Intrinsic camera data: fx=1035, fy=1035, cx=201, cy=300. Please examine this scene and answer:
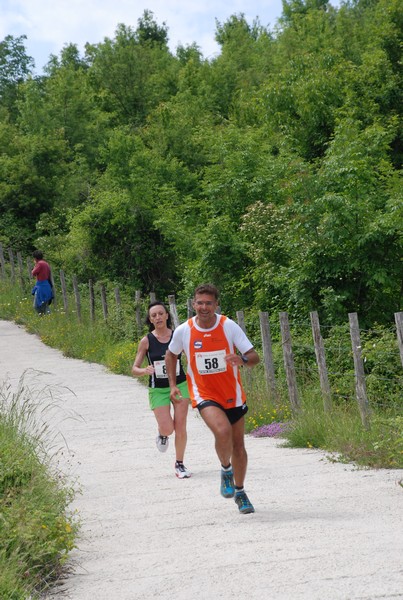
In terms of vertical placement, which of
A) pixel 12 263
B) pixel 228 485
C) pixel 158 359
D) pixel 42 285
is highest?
pixel 12 263

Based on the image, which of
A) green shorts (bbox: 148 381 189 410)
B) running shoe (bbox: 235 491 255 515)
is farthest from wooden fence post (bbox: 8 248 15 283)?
running shoe (bbox: 235 491 255 515)

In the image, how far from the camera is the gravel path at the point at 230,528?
5770 mm

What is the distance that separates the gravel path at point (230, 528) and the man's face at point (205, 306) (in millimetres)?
1539

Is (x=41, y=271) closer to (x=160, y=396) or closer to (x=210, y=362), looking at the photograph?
(x=160, y=396)

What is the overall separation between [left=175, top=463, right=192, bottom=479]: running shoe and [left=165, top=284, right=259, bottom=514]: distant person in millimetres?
2103

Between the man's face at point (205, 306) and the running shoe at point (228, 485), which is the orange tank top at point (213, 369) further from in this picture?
the running shoe at point (228, 485)

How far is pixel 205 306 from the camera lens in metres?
7.92

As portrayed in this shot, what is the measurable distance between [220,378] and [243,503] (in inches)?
38.6

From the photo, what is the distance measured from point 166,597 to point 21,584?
40.8 inches

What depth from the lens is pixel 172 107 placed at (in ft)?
151

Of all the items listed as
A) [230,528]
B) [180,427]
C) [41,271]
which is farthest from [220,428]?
[41,271]

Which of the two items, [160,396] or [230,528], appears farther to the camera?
[160,396]

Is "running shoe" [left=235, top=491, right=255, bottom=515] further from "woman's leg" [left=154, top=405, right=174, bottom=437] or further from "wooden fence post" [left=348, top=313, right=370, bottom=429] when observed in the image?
"wooden fence post" [left=348, top=313, right=370, bottom=429]

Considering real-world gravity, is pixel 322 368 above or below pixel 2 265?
below
